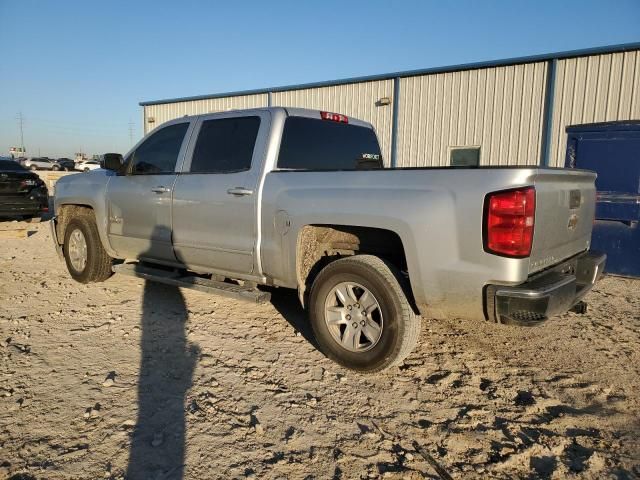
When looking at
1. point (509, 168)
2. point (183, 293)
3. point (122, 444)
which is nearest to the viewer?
point (122, 444)

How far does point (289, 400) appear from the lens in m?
3.07

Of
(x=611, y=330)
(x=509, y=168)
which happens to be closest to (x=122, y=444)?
(x=509, y=168)

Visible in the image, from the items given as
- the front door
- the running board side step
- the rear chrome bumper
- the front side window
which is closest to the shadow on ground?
the running board side step

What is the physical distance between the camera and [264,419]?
2.82 m

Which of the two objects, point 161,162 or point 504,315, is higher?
point 161,162

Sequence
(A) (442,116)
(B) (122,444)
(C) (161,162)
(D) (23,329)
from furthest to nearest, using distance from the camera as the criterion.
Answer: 1. (A) (442,116)
2. (C) (161,162)
3. (D) (23,329)
4. (B) (122,444)

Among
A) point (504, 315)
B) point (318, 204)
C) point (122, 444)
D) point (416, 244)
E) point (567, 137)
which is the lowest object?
point (122, 444)

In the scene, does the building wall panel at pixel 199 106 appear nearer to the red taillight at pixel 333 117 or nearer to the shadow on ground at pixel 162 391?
Answer: the red taillight at pixel 333 117

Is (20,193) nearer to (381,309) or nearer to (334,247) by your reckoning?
(334,247)

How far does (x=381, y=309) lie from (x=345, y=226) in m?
0.72

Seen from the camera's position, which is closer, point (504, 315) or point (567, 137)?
point (504, 315)

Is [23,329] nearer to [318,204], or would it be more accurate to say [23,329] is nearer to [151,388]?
[151,388]

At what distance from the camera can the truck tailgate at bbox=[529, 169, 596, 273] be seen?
2.89 m

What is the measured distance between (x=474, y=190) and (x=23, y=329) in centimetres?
416
